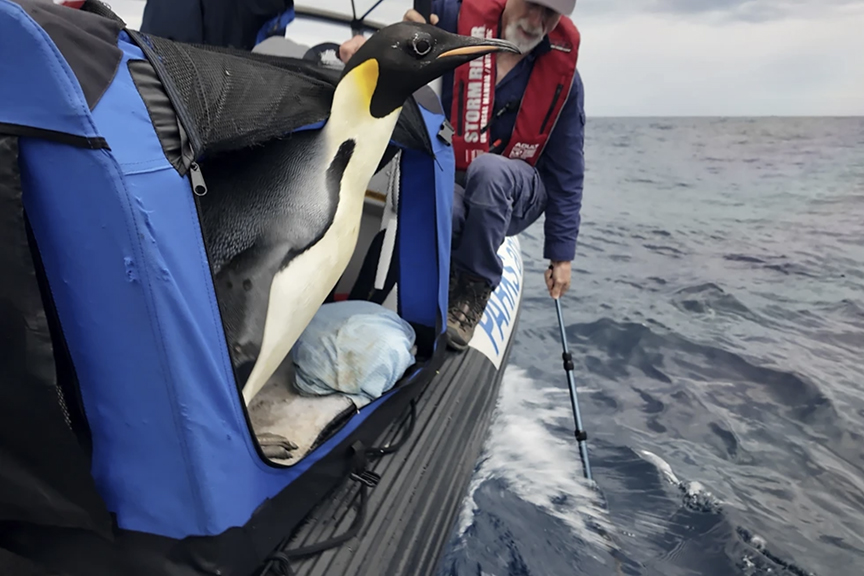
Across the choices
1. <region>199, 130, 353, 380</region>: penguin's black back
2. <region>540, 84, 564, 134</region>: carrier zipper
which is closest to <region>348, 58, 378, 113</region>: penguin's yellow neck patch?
<region>199, 130, 353, 380</region>: penguin's black back

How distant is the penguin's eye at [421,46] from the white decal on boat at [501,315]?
1087 millimetres

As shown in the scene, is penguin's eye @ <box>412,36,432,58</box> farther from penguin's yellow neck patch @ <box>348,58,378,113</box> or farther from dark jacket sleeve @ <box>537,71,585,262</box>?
dark jacket sleeve @ <box>537,71,585,262</box>

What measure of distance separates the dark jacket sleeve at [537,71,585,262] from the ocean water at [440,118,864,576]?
0.85 metres

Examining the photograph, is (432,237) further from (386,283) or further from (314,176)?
(314,176)

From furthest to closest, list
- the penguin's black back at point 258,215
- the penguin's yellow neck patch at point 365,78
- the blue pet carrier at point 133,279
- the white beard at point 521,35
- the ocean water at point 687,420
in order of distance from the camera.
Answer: the white beard at point 521,35 < the ocean water at point 687,420 < the penguin's yellow neck patch at point 365,78 < the penguin's black back at point 258,215 < the blue pet carrier at point 133,279

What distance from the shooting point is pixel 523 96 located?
2.14m

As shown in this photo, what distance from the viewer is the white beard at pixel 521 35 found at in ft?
6.72

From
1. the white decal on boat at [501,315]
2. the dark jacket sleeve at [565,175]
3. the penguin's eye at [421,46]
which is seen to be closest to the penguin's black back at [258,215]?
the penguin's eye at [421,46]

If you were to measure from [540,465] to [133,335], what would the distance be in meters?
1.82

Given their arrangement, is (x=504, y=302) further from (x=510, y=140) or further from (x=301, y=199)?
(x=301, y=199)

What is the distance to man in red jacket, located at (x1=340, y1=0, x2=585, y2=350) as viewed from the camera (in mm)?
1918

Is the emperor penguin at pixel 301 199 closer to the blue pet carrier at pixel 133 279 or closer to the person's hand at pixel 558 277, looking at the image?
the blue pet carrier at pixel 133 279

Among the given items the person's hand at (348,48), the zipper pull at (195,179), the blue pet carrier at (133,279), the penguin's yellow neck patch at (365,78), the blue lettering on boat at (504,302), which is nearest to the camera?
the blue pet carrier at (133,279)

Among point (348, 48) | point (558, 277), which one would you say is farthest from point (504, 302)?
point (348, 48)
